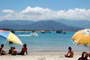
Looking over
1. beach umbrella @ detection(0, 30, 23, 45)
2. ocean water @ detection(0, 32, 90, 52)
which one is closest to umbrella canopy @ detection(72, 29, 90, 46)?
ocean water @ detection(0, 32, 90, 52)

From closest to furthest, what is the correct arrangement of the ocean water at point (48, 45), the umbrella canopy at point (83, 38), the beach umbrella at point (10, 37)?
the umbrella canopy at point (83, 38)
the beach umbrella at point (10, 37)
the ocean water at point (48, 45)

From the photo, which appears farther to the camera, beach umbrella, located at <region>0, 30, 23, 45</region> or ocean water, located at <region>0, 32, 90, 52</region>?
ocean water, located at <region>0, 32, 90, 52</region>

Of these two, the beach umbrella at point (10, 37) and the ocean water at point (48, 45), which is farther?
the ocean water at point (48, 45)

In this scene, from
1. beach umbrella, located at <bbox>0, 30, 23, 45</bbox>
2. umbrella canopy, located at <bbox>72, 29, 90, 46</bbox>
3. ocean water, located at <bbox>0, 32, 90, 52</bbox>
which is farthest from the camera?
ocean water, located at <bbox>0, 32, 90, 52</bbox>

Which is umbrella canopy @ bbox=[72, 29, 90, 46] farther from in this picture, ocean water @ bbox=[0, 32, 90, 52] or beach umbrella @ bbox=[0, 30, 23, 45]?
beach umbrella @ bbox=[0, 30, 23, 45]

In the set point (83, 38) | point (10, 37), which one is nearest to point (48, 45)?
point (10, 37)

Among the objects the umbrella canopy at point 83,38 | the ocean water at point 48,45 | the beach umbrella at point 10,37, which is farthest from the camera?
the ocean water at point 48,45

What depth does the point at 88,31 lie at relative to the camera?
15.4 m

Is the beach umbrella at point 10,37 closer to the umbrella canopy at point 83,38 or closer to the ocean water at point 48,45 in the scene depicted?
the ocean water at point 48,45

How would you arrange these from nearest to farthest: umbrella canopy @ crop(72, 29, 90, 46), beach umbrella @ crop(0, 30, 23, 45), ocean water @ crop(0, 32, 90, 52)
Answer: umbrella canopy @ crop(72, 29, 90, 46) → beach umbrella @ crop(0, 30, 23, 45) → ocean water @ crop(0, 32, 90, 52)

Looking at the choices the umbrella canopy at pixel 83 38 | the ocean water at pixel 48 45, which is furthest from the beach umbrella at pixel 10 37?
the umbrella canopy at pixel 83 38

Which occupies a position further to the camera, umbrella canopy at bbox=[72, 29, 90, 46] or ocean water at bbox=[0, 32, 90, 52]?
ocean water at bbox=[0, 32, 90, 52]

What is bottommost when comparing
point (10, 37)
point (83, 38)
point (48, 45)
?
point (48, 45)

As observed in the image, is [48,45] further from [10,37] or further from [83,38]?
[83,38]
